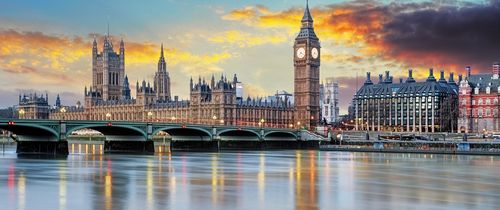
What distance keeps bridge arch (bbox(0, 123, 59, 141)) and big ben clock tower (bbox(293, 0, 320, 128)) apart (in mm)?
96640

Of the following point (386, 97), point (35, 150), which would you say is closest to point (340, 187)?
point (35, 150)

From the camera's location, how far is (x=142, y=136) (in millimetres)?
89062

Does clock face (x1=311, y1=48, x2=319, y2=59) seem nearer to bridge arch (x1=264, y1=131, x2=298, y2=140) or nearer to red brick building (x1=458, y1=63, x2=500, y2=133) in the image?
red brick building (x1=458, y1=63, x2=500, y2=133)

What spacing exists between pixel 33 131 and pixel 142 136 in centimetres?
1623

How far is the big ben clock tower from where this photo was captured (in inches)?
6673

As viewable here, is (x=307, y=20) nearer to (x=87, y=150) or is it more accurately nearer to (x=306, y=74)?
(x=306, y=74)

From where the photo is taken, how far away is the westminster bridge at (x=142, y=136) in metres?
74.8

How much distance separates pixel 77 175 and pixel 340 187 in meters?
16.9

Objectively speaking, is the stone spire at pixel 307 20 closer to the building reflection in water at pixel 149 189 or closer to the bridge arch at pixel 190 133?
the bridge arch at pixel 190 133

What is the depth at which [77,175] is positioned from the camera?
43.9 m

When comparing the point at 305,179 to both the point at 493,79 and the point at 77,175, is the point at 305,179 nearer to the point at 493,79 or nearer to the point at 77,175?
the point at 77,175

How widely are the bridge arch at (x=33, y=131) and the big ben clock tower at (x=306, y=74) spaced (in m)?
96.6

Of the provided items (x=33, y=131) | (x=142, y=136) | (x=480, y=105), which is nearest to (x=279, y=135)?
(x=480, y=105)

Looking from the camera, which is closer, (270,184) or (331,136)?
(270,184)
